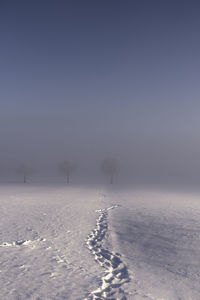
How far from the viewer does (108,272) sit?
27.2 feet

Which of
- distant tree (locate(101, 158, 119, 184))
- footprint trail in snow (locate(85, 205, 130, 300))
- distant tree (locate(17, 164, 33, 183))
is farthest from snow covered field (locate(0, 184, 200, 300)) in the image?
distant tree (locate(101, 158, 119, 184))

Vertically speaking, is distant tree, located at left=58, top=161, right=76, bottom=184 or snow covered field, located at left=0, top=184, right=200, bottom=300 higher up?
distant tree, located at left=58, top=161, right=76, bottom=184

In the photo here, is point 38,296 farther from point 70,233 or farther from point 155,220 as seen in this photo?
point 155,220

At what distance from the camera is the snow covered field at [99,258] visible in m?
7.01

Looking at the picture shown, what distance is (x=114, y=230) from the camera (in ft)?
47.3

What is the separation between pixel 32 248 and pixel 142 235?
280 inches

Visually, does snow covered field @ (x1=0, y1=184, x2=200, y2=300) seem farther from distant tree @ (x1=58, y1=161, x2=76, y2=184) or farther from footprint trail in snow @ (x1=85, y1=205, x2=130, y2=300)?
distant tree @ (x1=58, y1=161, x2=76, y2=184)

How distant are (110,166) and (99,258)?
3284 inches

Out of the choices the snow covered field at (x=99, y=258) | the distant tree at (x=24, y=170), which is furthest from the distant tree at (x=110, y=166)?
the snow covered field at (x=99, y=258)

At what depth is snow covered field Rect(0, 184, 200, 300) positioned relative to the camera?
7.01 meters

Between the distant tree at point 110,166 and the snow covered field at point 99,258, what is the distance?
75.2 metres

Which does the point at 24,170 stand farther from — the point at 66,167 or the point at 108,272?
the point at 108,272

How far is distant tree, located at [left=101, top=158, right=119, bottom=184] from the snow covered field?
75.2m

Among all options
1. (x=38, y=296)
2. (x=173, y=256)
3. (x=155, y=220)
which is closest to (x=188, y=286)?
(x=173, y=256)
